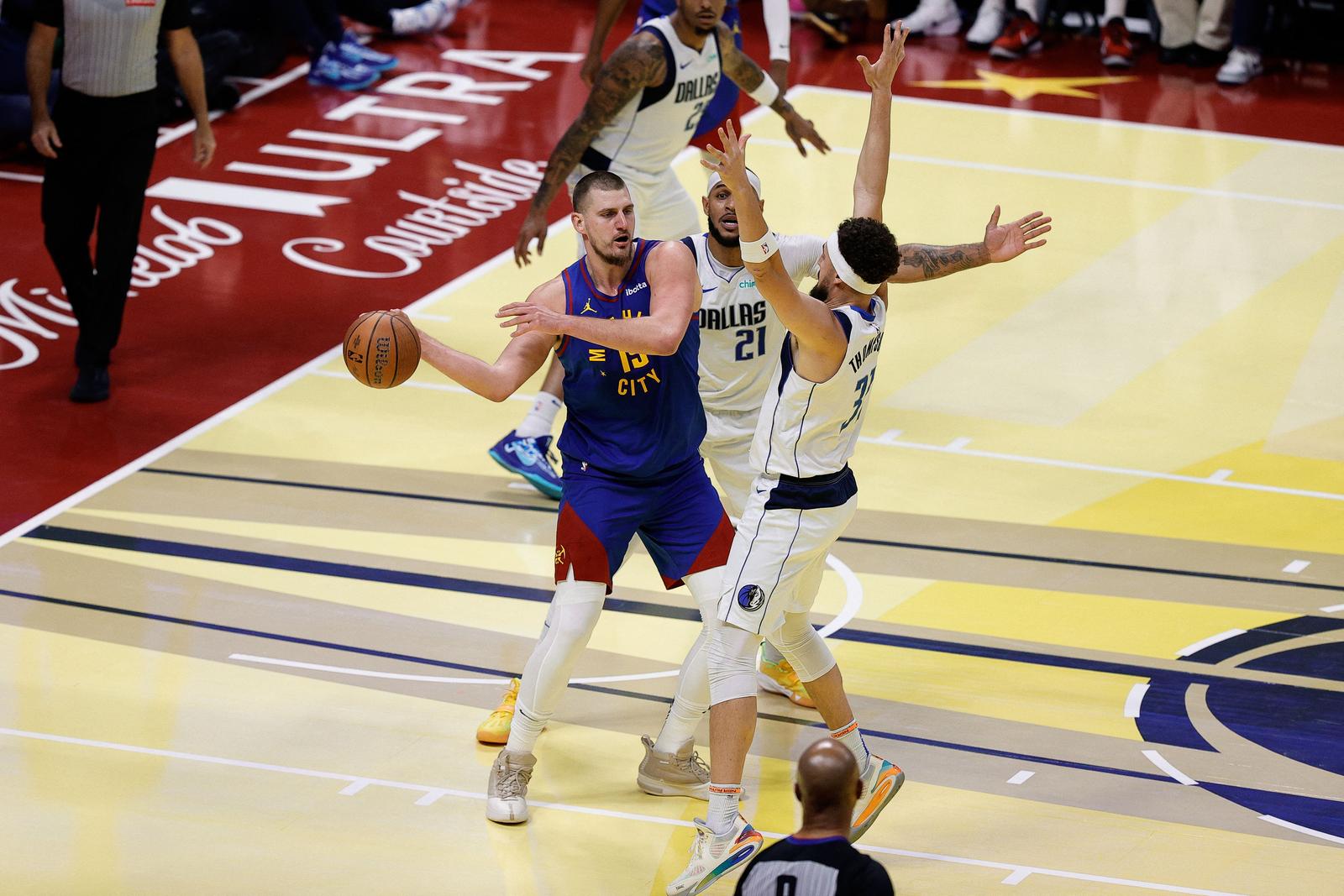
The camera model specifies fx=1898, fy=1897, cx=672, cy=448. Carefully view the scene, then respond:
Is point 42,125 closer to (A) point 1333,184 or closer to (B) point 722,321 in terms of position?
(B) point 722,321

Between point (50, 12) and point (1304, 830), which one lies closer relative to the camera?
point (1304, 830)

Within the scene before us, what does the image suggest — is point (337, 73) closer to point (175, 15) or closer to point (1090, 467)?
point (175, 15)

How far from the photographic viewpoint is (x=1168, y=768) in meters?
6.57

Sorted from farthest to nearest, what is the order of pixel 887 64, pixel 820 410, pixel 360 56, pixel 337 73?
pixel 360 56 < pixel 337 73 < pixel 887 64 < pixel 820 410

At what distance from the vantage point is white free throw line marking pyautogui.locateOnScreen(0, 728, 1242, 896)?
5.86 m

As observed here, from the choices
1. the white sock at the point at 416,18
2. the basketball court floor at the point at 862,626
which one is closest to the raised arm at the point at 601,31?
the basketball court floor at the point at 862,626

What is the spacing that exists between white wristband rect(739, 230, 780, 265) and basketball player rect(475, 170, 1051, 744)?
1.10 metres

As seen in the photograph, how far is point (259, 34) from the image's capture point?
1525 centimetres

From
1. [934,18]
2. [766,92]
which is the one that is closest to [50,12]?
[766,92]

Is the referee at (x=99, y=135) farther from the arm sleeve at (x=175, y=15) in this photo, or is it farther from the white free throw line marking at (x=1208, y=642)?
the white free throw line marking at (x=1208, y=642)

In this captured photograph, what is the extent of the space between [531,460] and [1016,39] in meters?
8.89

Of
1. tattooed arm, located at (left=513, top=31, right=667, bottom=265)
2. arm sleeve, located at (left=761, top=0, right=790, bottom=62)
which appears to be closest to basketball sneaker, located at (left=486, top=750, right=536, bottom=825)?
tattooed arm, located at (left=513, top=31, right=667, bottom=265)

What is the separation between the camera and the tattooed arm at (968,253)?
631 cm

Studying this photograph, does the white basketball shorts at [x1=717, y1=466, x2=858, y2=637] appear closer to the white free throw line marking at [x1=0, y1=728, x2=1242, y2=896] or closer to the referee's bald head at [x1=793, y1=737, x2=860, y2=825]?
the white free throw line marking at [x1=0, y1=728, x2=1242, y2=896]
